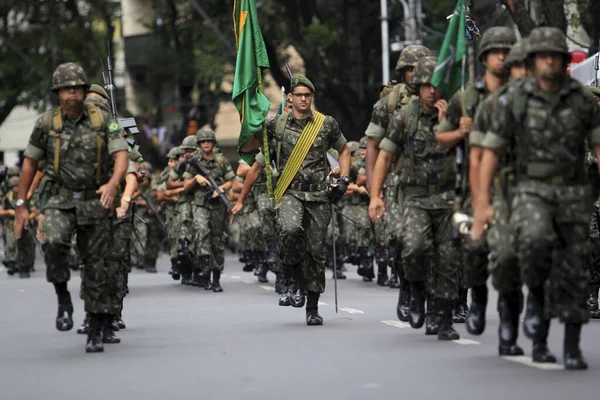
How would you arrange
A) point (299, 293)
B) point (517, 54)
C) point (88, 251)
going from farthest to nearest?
point (299, 293)
point (88, 251)
point (517, 54)

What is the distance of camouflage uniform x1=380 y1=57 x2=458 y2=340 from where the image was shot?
1167cm

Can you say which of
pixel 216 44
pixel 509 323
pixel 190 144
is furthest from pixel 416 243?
pixel 216 44

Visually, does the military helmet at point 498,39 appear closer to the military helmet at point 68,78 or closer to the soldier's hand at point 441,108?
the soldier's hand at point 441,108

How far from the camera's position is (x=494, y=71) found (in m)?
10.6

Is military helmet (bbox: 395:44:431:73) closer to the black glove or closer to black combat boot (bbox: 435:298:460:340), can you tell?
the black glove

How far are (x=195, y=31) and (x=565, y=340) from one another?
34.2 meters

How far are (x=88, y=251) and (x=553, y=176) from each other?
3.94 metres

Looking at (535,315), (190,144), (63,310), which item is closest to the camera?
(535,315)

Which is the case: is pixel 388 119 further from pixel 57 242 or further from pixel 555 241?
pixel 555 241

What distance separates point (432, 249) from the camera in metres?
11.7

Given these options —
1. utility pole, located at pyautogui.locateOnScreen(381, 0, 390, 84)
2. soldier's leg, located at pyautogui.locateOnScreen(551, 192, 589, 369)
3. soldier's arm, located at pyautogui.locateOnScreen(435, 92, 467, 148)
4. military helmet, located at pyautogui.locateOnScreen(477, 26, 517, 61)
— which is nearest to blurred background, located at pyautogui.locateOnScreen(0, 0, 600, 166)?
utility pole, located at pyautogui.locateOnScreen(381, 0, 390, 84)

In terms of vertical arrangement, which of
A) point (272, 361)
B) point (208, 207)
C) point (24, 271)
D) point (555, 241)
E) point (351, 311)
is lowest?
point (272, 361)

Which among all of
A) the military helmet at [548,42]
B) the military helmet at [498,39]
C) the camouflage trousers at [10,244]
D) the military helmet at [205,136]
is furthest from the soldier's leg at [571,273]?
the camouflage trousers at [10,244]

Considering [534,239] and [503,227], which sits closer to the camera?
[534,239]
